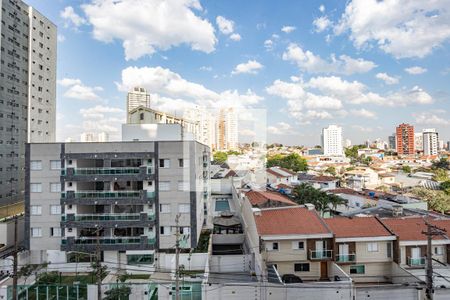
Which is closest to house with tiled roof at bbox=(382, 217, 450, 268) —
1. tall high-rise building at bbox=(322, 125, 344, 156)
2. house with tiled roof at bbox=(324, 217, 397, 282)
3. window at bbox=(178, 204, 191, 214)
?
house with tiled roof at bbox=(324, 217, 397, 282)

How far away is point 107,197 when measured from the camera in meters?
23.8

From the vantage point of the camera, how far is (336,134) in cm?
19500

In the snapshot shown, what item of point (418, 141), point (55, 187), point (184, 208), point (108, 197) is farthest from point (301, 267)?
point (418, 141)

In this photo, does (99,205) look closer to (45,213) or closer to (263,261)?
(45,213)

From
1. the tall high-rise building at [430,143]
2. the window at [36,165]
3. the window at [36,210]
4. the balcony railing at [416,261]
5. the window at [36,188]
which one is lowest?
the balcony railing at [416,261]

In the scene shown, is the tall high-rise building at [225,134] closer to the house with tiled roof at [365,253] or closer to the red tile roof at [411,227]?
the red tile roof at [411,227]

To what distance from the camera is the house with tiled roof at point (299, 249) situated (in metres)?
20.3

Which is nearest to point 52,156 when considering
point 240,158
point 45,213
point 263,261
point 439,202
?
point 45,213

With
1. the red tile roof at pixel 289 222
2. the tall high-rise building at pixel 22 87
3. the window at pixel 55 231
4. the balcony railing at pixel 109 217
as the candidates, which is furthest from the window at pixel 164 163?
the tall high-rise building at pixel 22 87

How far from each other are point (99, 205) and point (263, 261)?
1386 cm

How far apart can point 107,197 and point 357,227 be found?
18.6 metres

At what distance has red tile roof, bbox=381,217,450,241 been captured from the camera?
67.9 feet

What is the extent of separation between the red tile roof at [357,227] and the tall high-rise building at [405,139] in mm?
182757

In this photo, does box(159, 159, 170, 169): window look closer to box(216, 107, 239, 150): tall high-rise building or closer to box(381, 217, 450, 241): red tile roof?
box(381, 217, 450, 241): red tile roof
